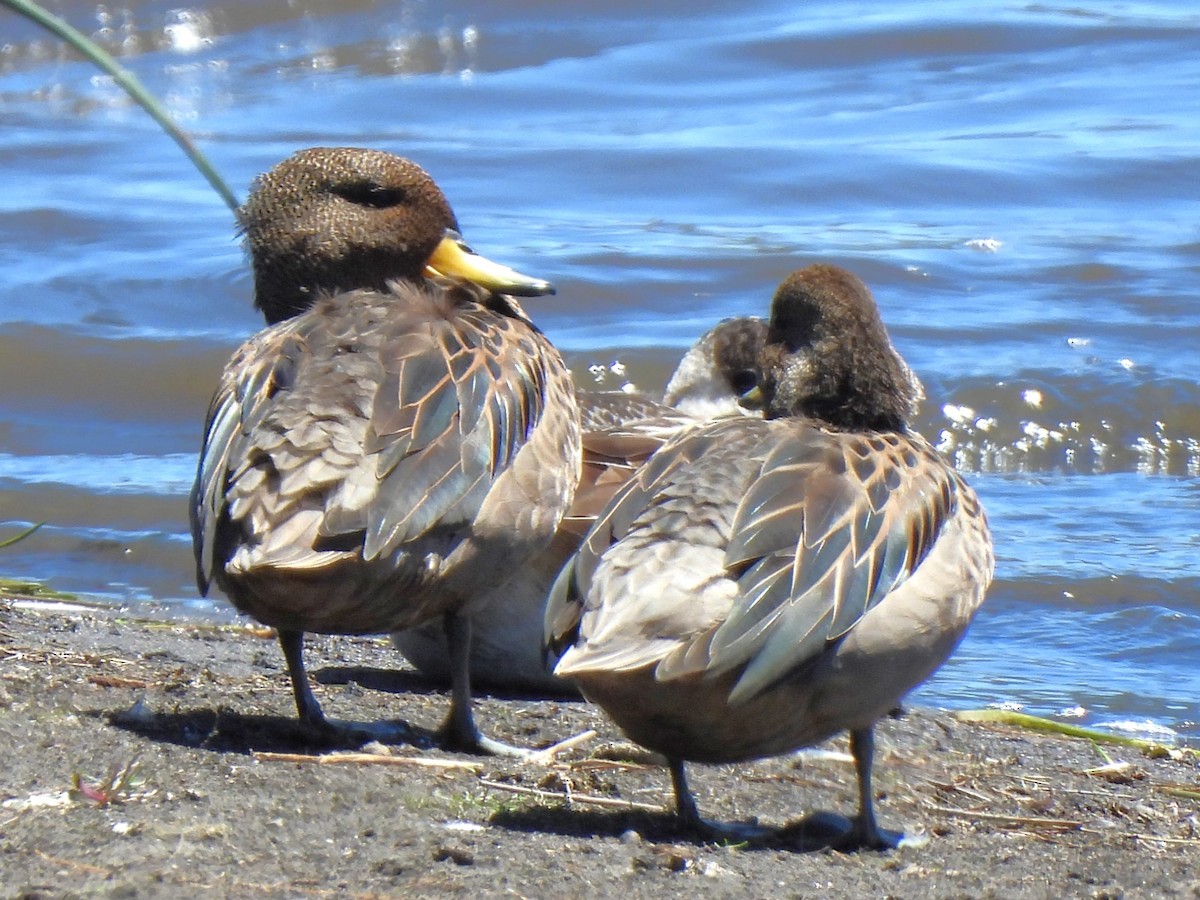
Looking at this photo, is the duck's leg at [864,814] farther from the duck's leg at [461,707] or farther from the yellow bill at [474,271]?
the yellow bill at [474,271]

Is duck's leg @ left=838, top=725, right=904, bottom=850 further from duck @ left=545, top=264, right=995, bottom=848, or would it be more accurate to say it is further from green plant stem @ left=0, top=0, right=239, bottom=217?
green plant stem @ left=0, top=0, right=239, bottom=217

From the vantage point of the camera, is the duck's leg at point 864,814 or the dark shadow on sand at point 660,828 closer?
the dark shadow on sand at point 660,828

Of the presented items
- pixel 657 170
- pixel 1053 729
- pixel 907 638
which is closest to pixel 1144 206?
pixel 657 170

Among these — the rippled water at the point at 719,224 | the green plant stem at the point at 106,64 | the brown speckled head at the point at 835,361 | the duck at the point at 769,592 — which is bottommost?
the rippled water at the point at 719,224

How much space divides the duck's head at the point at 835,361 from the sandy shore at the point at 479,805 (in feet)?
3.13

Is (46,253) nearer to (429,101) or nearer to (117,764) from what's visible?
(429,101)

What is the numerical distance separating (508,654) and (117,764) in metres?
1.95

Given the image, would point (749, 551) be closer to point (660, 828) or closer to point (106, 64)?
point (660, 828)

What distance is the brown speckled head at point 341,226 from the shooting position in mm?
5957


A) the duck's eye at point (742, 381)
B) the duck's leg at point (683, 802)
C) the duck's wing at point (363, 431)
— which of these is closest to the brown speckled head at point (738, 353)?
the duck's eye at point (742, 381)

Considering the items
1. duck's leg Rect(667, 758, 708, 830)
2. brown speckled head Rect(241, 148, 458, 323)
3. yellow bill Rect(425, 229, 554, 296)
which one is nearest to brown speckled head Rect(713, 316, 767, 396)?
yellow bill Rect(425, 229, 554, 296)

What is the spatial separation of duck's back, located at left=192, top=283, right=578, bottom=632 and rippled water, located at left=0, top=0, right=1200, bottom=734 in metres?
2.48

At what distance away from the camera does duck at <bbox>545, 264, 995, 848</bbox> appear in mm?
3912

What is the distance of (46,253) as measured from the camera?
14195 mm
